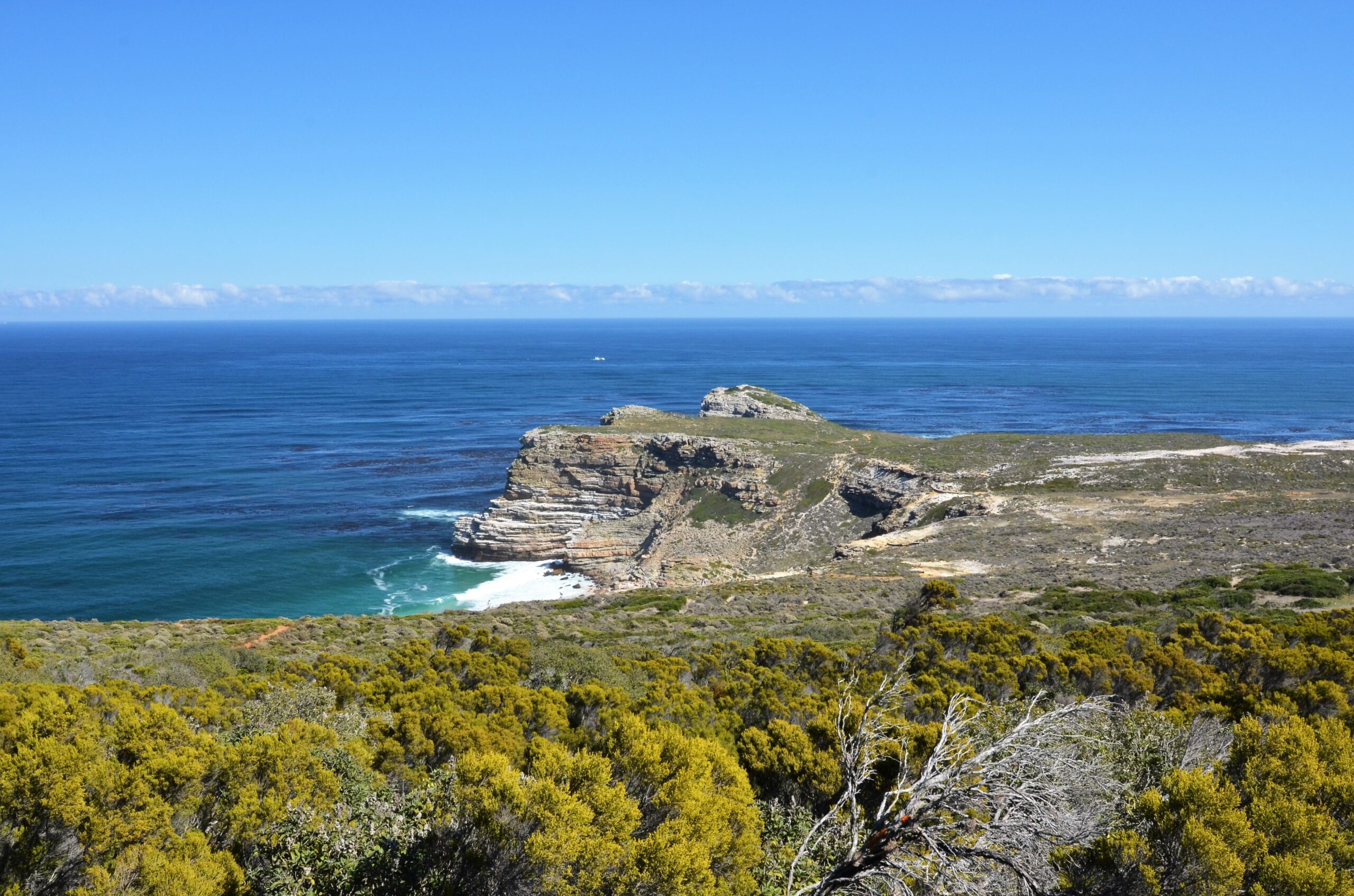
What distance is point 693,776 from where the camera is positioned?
9.17 meters

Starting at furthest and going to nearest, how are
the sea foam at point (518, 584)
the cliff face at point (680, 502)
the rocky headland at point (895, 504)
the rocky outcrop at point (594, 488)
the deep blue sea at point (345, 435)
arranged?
the rocky outcrop at point (594, 488), the cliff face at point (680, 502), the deep blue sea at point (345, 435), the sea foam at point (518, 584), the rocky headland at point (895, 504)

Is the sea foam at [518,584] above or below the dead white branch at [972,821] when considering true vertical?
below

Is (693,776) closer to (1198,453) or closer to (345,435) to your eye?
(1198,453)

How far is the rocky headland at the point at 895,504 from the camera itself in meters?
35.9

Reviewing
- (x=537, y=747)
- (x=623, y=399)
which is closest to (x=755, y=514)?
(x=537, y=747)

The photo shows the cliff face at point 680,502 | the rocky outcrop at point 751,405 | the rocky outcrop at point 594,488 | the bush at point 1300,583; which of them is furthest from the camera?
the rocky outcrop at point 751,405

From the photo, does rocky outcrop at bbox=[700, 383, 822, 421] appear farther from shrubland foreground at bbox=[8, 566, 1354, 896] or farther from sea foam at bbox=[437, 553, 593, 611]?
shrubland foreground at bbox=[8, 566, 1354, 896]

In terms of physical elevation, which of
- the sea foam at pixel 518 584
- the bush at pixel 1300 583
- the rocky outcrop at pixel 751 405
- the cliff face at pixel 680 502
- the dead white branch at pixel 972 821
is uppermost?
the dead white branch at pixel 972 821

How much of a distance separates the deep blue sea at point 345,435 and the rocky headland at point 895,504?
22.6 feet

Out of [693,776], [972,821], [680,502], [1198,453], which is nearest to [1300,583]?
[693,776]

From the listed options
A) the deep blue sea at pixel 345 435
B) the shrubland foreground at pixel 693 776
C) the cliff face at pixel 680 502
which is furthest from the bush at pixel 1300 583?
the deep blue sea at pixel 345 435

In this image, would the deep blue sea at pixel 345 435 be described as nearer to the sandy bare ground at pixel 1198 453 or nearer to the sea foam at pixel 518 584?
the sea foam at pixel 518 584

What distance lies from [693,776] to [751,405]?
77127 mm

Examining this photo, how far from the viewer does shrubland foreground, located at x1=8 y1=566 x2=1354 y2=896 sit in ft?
24.7
